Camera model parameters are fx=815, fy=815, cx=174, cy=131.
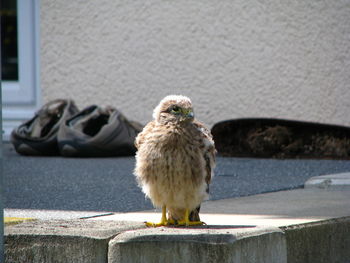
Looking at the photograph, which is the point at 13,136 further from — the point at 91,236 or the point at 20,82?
the point at 91,236

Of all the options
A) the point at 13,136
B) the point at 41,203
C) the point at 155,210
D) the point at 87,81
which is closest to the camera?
the point at 155,210

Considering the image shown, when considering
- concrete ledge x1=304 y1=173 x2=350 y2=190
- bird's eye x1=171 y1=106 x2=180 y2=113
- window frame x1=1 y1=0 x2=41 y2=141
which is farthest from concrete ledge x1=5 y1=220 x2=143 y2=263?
window frame x1=1 y1=0 x2=41 y2=141

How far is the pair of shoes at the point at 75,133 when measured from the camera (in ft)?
25.9

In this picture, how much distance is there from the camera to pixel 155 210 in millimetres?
4789

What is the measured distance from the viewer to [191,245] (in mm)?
3523

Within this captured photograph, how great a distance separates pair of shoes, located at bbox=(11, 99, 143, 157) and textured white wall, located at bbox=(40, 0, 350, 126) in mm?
835

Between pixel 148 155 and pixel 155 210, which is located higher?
pixel 148 155

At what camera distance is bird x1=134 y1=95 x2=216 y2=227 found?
12.4ft

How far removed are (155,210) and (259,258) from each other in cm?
120

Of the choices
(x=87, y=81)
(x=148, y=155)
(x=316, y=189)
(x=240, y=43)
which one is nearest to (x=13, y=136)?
(x=87, y=81)

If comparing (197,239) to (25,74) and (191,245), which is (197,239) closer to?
(191,245)

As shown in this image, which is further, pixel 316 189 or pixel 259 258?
pixel 316 189

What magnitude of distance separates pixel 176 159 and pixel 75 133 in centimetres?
424

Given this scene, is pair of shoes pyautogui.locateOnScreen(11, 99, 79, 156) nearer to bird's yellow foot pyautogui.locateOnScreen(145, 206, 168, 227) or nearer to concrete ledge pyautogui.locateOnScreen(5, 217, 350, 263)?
concrete ledge pyautogui.locateOnScreen(5, 217, 350, 263)
